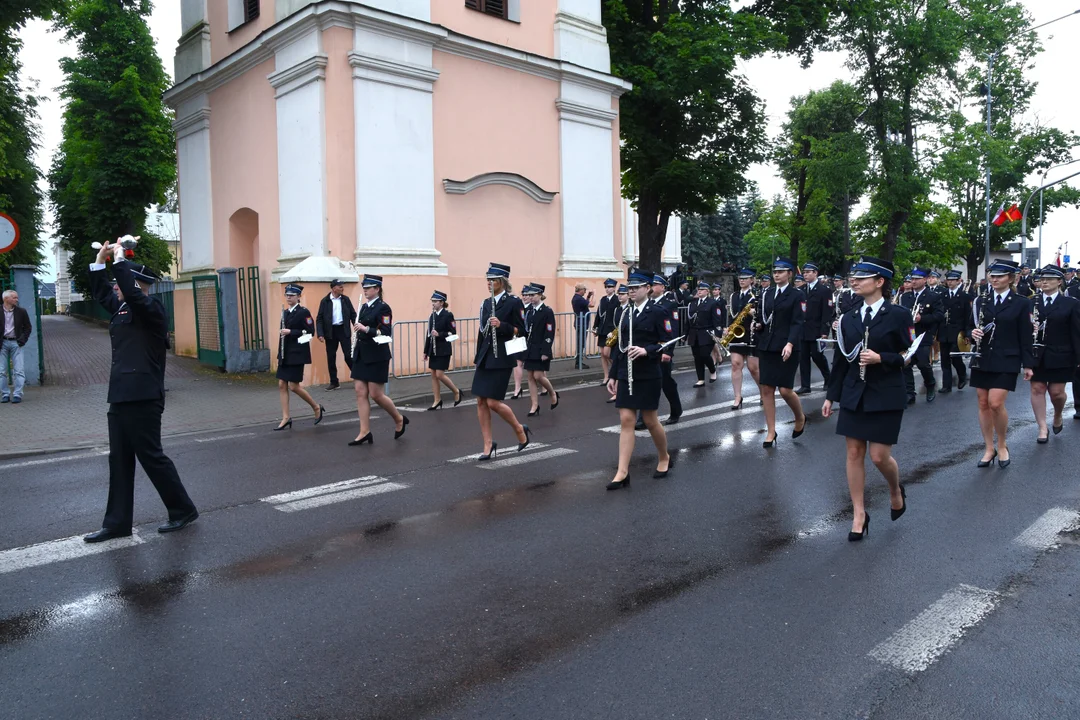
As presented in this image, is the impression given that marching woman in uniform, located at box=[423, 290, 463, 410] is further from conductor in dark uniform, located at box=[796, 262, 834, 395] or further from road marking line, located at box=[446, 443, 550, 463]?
conductor in dark uniform, located at box=[796, 262, 834, 395]

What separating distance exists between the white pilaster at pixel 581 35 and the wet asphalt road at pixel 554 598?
572 inches

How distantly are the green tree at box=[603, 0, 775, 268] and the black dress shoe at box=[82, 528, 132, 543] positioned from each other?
18.5 metres

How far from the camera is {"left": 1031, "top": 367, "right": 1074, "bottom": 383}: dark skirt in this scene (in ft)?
30.3

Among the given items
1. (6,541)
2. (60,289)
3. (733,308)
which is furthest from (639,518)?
(60,289)

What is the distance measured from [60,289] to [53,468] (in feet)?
293

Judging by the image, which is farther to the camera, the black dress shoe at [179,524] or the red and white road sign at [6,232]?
the red and white road sign at [6,232]

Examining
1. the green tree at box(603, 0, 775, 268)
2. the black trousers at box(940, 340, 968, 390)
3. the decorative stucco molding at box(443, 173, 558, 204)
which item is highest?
the green tree at box(603, 0, 775, 268)

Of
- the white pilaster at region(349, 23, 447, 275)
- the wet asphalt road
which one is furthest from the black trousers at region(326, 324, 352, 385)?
the wet asphalt road

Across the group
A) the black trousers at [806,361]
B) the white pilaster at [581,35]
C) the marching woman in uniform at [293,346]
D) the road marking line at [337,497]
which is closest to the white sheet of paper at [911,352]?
the road marking line at [337,497]

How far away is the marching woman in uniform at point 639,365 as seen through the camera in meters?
7.50

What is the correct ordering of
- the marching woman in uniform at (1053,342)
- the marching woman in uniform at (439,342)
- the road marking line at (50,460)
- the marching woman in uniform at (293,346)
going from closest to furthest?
1. the road marking line at (50,460)
2. the marching woman in uniform at (1053,342)
3. the marching woman in uniform at (293,346)
4. the marching woman in uniform at (439,342)

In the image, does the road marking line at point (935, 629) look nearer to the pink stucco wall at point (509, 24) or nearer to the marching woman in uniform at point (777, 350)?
the marching woman in uniform at point (777, 350)

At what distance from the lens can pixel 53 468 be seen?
8695mm

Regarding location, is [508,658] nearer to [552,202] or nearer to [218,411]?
[218,411]
